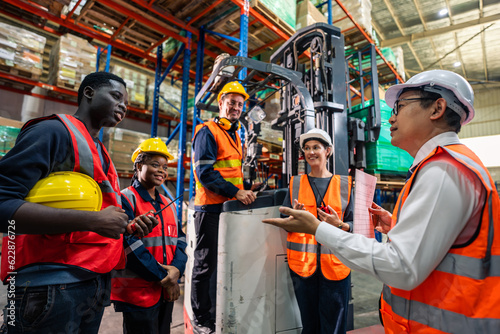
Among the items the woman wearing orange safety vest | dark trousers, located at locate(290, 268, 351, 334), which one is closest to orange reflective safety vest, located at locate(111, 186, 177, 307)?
the woman wearing orange safety vest

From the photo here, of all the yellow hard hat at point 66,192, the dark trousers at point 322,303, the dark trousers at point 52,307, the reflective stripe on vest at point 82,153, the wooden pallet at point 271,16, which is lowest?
the dark trousers at point 322,303

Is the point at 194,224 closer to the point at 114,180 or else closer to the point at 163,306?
the point at 163,306

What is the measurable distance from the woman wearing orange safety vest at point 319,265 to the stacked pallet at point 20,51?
706 cm

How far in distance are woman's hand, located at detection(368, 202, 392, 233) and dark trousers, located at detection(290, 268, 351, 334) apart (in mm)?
578

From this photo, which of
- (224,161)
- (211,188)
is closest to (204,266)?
(211,188)

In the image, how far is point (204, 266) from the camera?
7.77ft

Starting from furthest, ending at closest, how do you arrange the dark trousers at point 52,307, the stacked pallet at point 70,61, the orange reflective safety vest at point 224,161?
the stacked pallet at point 70,61
the orange reflective safety vest at point 224,161
the dark trousers at point 52,307

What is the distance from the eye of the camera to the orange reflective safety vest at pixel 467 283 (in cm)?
79

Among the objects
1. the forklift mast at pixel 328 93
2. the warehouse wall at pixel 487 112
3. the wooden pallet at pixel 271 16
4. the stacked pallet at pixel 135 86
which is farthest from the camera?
the warehouse wall at pixel 487 112

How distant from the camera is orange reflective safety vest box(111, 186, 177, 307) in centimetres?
152

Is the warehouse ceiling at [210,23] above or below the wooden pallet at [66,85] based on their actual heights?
above

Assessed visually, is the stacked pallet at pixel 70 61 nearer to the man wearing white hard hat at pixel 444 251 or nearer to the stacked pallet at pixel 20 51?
the stacked pallet at pixel 20 51

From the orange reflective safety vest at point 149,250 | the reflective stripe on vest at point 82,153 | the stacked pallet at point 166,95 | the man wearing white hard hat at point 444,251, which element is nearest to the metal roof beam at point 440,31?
the stacked pallet at point 166,95

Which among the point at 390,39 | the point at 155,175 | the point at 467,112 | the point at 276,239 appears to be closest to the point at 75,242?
the point at 155,175
